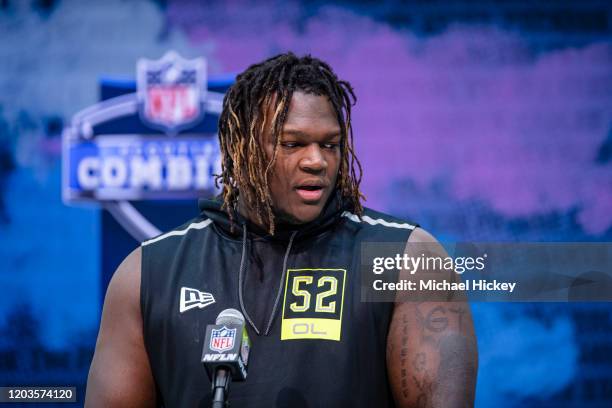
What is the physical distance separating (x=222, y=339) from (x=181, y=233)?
2.33 ft

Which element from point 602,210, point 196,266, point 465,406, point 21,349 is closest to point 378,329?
point 465,406

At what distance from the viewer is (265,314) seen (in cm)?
208

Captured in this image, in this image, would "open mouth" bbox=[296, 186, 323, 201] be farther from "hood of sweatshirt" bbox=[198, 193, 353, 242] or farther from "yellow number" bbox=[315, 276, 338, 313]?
"yellow number" bbox=[315, 276, 338, 313]

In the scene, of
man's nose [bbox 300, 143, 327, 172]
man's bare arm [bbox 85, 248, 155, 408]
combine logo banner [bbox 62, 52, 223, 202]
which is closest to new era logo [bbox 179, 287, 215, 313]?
man's bare arm [bbox 85, 248, 155, 408]

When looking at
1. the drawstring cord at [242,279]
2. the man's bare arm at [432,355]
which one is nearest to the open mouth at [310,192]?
the drawstring cord at [242,279]

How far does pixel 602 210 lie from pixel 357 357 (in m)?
1.65

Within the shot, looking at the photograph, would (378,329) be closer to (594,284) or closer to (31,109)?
(594,284)

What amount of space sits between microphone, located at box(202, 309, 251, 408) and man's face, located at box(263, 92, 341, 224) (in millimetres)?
535

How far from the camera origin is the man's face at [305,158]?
2098 mm

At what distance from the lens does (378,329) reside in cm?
205

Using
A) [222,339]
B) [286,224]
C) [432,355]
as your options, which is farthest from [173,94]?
[222,339]

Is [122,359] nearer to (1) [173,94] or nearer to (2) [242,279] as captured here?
(2) [242,279]

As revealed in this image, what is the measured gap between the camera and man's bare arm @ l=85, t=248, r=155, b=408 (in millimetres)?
2113

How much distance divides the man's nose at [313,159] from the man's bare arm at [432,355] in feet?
1.09
